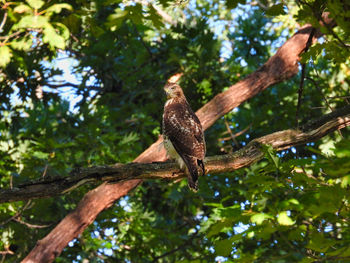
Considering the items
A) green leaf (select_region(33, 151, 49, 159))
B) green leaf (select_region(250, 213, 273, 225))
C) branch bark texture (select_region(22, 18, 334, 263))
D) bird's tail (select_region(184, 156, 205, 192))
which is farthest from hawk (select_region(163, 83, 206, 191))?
green leaf (select_region(33, 151, 49, 159))

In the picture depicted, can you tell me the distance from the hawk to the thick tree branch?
0.18 metres

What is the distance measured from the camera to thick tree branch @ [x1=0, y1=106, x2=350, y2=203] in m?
3.83

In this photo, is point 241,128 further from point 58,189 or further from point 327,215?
point 327,215

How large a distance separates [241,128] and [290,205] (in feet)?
Answer: 19.8

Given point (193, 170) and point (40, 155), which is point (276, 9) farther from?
point (40, 155)

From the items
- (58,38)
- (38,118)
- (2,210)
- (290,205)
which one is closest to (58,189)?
(58,38)

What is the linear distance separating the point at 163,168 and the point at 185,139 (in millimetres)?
1044

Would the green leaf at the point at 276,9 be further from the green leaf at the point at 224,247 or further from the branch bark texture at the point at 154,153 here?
the branch bark texture at the point at 154,153

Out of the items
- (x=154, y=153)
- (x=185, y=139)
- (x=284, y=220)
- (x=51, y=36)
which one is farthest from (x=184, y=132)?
(x=284, y=220)

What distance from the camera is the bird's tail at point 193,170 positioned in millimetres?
4734

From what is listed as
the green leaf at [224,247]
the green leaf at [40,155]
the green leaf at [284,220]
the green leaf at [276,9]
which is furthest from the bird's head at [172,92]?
the green leaf at [284,220]

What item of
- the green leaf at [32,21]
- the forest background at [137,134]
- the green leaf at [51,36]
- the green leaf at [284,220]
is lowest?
the forest background at [137,134]

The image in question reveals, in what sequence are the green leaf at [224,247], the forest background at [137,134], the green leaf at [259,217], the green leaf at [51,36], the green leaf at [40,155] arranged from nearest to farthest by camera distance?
the green leaf at [259,217]
the green leaf at [224,247]
the green leaf at [51,36]
the forest background at [137,134]
the green leaf at [40,155]

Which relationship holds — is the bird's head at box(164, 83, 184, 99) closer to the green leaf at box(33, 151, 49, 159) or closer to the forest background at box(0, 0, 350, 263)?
the forest background at box(0, 0, 350, 263)
